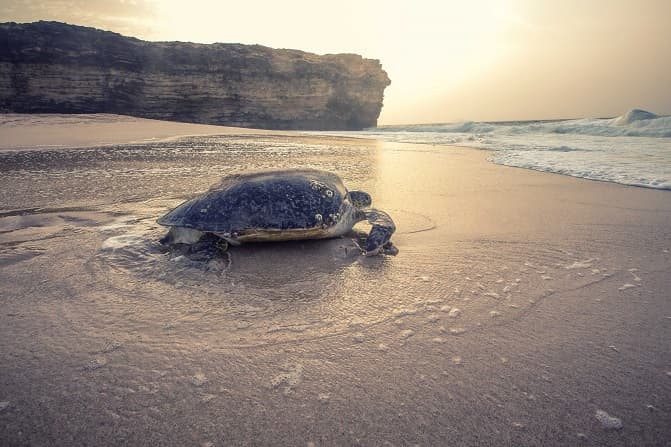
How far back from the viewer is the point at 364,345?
1.59m

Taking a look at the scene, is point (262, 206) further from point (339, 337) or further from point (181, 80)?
point (181, 80)

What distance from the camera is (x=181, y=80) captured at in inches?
1215

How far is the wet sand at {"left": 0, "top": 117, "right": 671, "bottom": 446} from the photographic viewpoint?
117cm

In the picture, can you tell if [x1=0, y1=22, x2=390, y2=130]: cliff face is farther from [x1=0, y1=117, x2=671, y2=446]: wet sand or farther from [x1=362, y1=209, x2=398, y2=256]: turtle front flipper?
[x1=362, y1=209, x2=398, y2=256]: turtle front flipper

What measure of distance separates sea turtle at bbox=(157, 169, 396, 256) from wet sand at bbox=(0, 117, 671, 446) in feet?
0.52

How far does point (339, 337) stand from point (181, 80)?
35.3 m

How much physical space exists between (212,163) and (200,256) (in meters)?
5.12

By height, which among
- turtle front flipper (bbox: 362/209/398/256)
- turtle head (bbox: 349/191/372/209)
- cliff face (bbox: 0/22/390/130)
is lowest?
turtle front flipper (bbox: 362/209/398/256)

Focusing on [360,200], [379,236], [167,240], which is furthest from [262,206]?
[360,200]

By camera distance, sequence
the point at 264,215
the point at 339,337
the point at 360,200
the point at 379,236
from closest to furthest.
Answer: the point at 339,337 → the point at 264,215 → the point at 379,236 → the point at 360,200

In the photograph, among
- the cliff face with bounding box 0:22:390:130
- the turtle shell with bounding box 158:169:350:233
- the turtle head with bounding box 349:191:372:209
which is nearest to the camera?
the turtle shell with bounding box 158:169:350:233

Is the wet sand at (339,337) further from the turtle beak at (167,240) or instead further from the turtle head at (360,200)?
the turtle head at (360,200)

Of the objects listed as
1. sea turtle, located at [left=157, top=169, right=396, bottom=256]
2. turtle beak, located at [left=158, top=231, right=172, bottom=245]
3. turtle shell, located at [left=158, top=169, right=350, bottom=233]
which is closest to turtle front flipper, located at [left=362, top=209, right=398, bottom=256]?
sea turtle, located at [left=157, top=169, right=396, bottom=256]

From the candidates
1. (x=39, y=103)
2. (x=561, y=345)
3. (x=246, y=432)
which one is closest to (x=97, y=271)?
(x=246, y=432)
